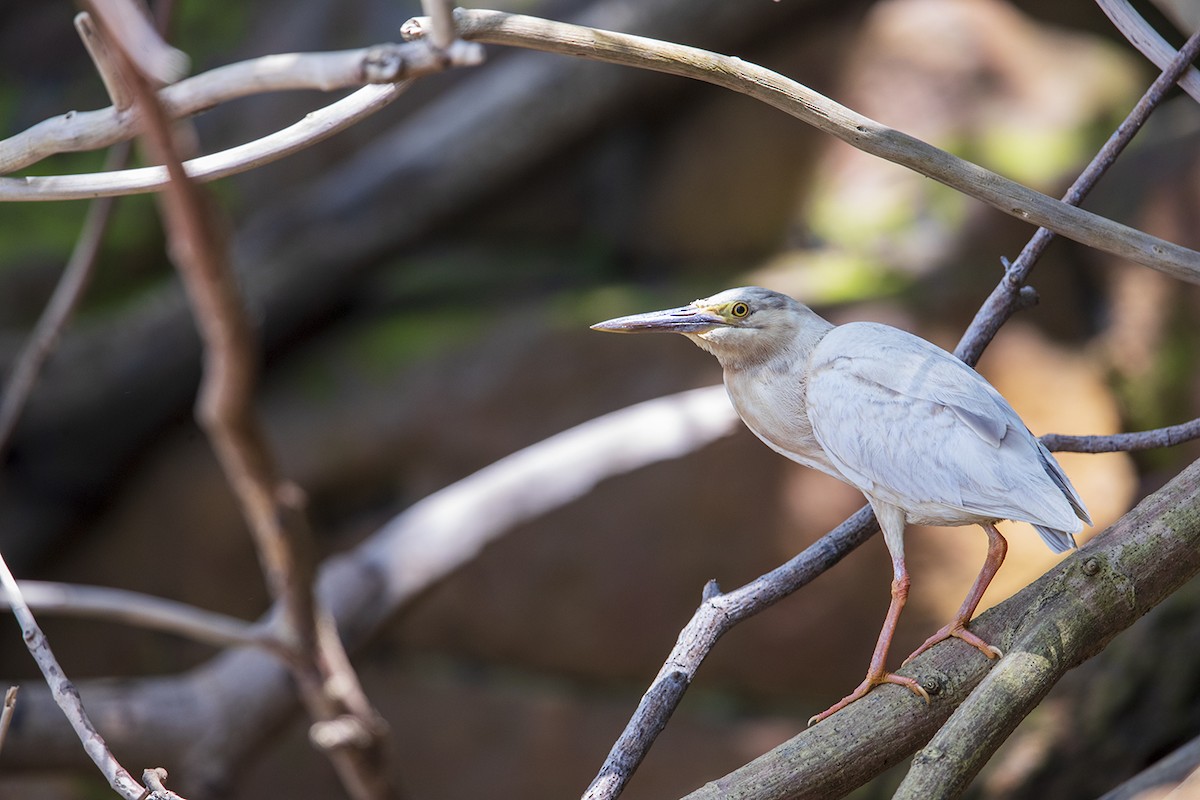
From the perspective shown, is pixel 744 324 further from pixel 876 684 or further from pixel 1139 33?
pixel 1139 33

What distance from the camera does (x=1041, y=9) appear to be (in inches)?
144

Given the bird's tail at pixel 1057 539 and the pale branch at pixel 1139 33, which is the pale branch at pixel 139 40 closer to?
the bird's tail at pixel 1057 539

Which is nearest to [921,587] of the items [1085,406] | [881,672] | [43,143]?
[1085,406]

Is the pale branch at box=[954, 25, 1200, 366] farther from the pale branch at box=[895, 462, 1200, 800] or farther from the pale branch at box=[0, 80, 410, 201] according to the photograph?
the pale branch at box=[0, 80, 410, 201]

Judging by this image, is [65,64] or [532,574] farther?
[65,64]

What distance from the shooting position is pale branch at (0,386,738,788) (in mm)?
2545

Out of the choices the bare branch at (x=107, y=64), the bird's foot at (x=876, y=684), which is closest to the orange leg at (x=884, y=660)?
the bird's foot at (x=876, y=684)

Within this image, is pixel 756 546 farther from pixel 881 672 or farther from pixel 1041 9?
pixel 1041 9

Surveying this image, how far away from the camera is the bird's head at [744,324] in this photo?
1368mm

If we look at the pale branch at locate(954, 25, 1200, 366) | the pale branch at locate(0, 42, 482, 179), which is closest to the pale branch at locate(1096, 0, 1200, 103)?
the pale branch at locate(954, 25, 1200, 366)

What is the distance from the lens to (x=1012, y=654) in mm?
1200

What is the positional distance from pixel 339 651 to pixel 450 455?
1.14 meters

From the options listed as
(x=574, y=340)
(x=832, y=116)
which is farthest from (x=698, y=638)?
(x=574, y=340)

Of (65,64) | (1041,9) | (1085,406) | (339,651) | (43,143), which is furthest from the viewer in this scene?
(65,64)
